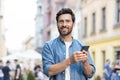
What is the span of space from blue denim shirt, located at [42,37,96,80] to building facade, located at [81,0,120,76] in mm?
25291

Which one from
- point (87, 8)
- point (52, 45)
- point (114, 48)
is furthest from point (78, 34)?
point (52, 45)

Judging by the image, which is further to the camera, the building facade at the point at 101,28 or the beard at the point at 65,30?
the building facade at the point at 101,28

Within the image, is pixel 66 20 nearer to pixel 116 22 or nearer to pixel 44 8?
pixel 116 22

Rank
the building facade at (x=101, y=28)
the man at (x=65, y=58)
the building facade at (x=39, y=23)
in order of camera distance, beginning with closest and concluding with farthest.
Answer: the man at (x=65, y=58) → the building facade at (x=101, y=28) → the building facade at (x=39, y=23)

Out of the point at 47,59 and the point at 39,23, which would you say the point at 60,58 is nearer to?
the point at 47,59

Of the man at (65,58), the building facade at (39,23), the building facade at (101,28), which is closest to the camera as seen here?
the man at (65,58)

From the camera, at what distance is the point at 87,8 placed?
3903 centimetres

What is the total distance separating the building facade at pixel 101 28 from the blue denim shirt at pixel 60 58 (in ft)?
83.0

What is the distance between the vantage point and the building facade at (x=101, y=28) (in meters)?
30.6

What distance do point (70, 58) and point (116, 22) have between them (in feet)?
86.4

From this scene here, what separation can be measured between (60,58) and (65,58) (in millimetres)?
49

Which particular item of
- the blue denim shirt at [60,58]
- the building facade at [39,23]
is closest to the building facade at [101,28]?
the blue denim shirt at [60,58]

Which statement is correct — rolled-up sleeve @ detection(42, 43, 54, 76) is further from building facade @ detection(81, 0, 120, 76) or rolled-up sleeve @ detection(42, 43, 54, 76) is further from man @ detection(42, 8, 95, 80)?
building facade @ detection(81, 0, 120, 76)

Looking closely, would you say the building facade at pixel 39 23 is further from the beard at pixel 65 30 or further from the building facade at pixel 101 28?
the beard at pixel 65 30
